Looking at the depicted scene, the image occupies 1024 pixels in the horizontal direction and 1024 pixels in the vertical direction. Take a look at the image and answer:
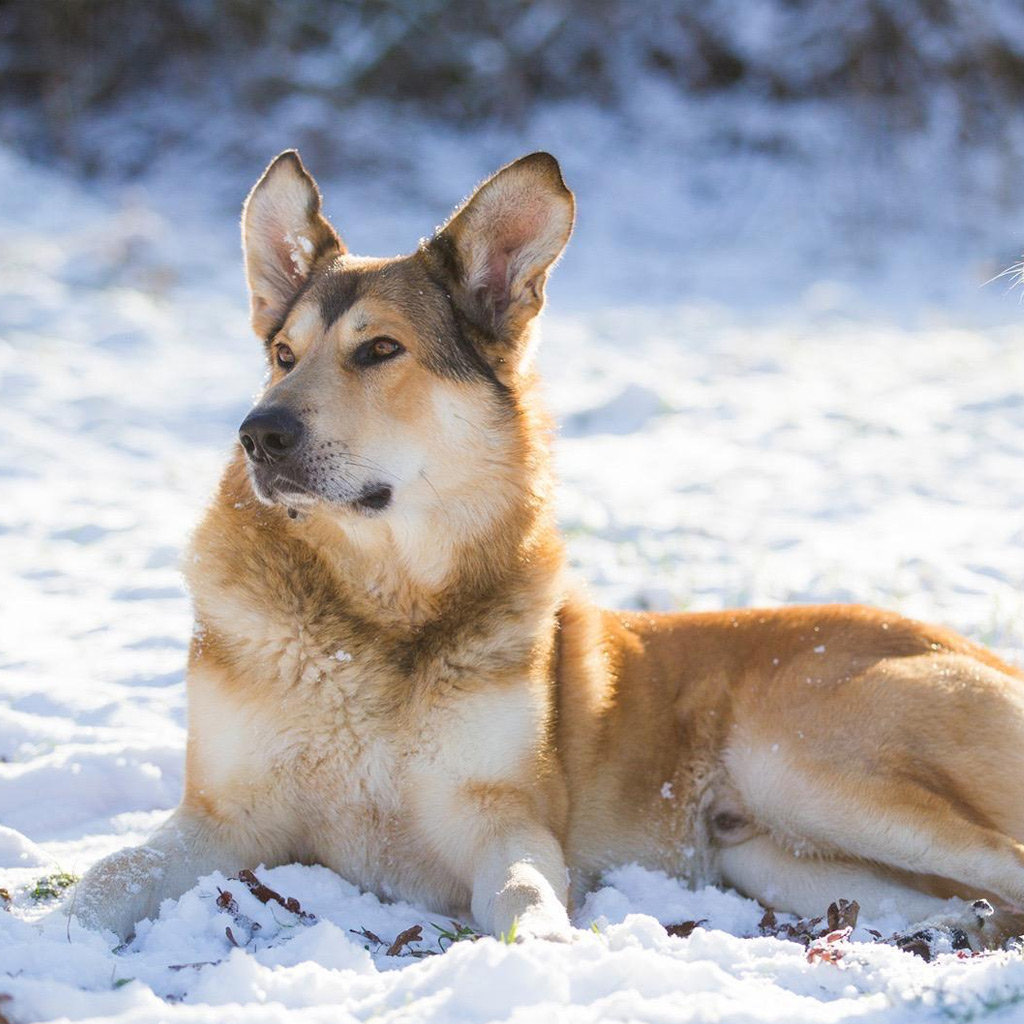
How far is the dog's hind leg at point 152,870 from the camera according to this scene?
2879mm

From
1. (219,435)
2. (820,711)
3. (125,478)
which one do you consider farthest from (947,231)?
(820,711)

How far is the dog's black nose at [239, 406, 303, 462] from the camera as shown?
3.15 metres

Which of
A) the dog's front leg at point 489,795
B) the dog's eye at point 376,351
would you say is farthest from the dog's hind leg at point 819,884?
the dog's eye at point 376,351

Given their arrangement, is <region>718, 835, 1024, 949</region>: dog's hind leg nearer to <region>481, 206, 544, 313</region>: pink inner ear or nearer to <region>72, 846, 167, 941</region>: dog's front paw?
<region>72, 846, 167, 941</region>: dog's front paw

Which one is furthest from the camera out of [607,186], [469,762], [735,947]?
[607,186]

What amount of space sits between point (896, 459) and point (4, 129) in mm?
11084

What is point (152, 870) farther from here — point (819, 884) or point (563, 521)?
point (563, 521)

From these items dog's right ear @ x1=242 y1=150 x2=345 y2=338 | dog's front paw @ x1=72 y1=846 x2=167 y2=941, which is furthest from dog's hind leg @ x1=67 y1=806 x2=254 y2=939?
dog's right ear @ x1=242 y1=150 x2=345 y2=338

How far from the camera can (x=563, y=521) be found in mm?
6676

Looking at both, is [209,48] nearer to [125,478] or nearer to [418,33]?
[418,33]

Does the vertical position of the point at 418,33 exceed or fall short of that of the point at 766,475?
it exceeds it

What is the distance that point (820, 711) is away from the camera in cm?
358

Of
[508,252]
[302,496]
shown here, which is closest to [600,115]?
[508,252]

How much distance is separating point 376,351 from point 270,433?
478 millimetres
